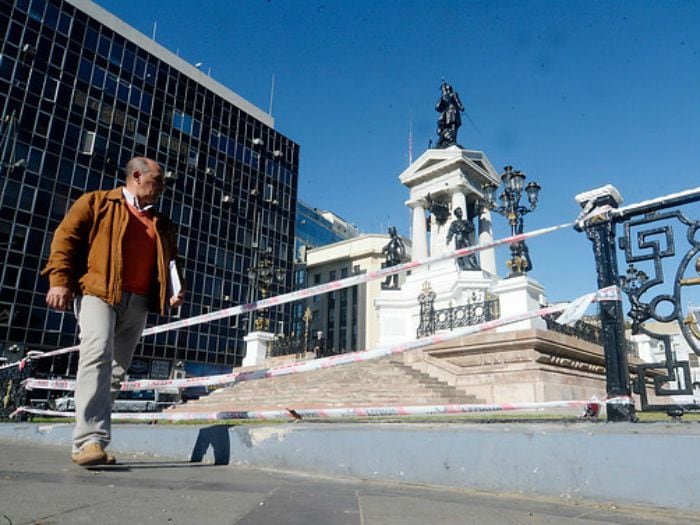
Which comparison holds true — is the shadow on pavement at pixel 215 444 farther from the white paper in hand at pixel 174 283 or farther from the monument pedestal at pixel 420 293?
the monument pedestal at pixel 420 293

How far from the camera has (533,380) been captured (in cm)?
1113

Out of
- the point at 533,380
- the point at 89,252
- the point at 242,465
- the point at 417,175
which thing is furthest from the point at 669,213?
the point at 417,175

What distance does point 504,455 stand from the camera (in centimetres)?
263

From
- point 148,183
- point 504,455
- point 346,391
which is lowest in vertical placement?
point 504,455

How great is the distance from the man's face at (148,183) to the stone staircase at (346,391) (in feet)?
26.6

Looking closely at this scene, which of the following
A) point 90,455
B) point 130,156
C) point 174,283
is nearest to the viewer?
point 90,455

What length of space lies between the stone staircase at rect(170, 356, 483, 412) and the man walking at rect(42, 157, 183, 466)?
25.9ft

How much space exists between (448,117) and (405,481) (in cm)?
2407

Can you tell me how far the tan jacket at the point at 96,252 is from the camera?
3.23 meters

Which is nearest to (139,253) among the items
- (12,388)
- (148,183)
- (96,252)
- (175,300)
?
(96,252)

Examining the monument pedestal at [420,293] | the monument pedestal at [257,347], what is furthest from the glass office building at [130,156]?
the monument pedestal at [420,293]

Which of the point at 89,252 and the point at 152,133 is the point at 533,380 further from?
the point at 152,133

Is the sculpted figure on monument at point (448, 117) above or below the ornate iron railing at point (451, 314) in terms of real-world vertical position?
above

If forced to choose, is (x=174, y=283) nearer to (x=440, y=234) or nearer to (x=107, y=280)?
(x=107, y=280)
